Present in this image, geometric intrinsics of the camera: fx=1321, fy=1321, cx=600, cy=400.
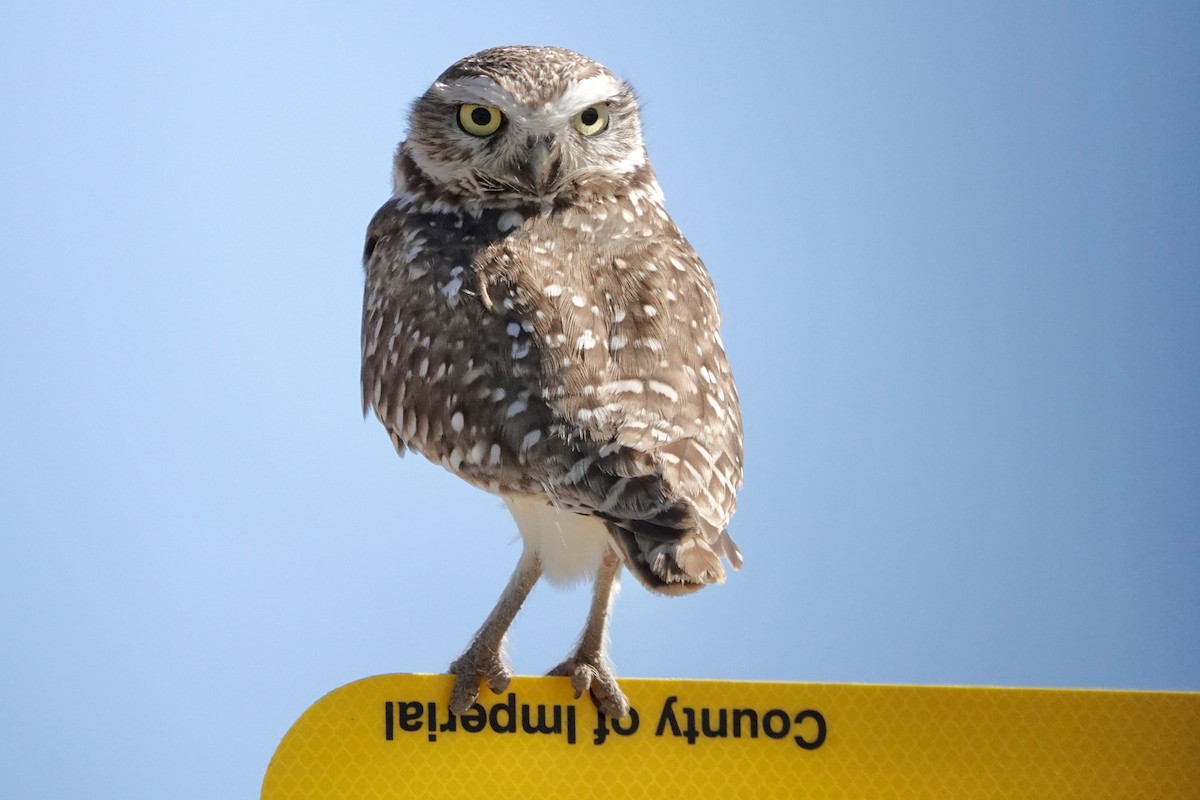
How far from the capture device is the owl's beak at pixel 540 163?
1321 mm

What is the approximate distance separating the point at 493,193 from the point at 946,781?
727 mm

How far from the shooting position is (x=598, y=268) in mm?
1311

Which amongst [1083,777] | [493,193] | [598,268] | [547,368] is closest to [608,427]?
[547,368]

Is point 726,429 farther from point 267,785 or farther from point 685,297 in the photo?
point 267,785

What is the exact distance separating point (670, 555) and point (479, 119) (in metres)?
0.56

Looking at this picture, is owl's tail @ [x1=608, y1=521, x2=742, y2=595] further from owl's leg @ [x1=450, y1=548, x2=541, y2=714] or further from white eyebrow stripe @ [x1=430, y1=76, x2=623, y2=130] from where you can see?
white eyebrow stripe @ [x1=430, y1=76, x2=623, y2=130]

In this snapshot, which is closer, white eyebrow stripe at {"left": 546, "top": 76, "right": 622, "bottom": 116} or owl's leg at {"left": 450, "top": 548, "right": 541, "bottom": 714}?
owl's leg at {"left": 450, "top": 548, "right": 541, "bottom": 714}

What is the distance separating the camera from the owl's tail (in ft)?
3.30

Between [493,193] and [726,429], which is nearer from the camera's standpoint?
[726,429]

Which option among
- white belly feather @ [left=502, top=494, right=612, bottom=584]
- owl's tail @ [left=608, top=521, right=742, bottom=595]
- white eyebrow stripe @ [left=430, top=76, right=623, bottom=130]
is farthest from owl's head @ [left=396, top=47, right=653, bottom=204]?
owl's tail @ [left=608, top=521, right=742, bottom=595]

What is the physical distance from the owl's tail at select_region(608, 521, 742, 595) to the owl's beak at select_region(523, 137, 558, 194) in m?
0.41

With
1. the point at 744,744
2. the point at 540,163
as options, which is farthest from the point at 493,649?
the point at 540,163

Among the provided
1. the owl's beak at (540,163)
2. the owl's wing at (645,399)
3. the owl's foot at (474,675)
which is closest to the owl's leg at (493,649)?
the owl's foot at (474,675)

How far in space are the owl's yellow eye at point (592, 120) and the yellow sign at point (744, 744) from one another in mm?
563
